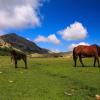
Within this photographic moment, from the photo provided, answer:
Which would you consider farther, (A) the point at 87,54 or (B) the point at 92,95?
(A) the point at 87,54

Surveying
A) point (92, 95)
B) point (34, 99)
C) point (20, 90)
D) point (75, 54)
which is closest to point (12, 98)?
point (34, 99)

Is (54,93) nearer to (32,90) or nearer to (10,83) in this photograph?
(32,90)

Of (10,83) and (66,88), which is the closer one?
(66,88)

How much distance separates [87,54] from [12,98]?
96.1ft

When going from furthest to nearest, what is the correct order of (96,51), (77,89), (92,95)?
(96,51)
(77,89)
(92,95)

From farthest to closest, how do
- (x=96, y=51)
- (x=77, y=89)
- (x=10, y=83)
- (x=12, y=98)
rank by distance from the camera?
(x=96, y=51)
(x=10, y=83)
(x=77, y=89)
(x=12, y=98)

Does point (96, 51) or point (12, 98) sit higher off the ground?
point (96, 51)

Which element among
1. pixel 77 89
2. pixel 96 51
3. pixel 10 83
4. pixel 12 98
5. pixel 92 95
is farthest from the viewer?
pixel 96 51

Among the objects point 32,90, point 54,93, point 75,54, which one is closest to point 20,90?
point 32,90

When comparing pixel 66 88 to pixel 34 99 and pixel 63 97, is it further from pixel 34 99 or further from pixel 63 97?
pixel 34 99

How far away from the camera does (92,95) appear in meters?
18.2

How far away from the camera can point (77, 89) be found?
2044 cm

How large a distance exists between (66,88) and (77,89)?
0.72 meters

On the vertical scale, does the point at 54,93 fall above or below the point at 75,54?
below
